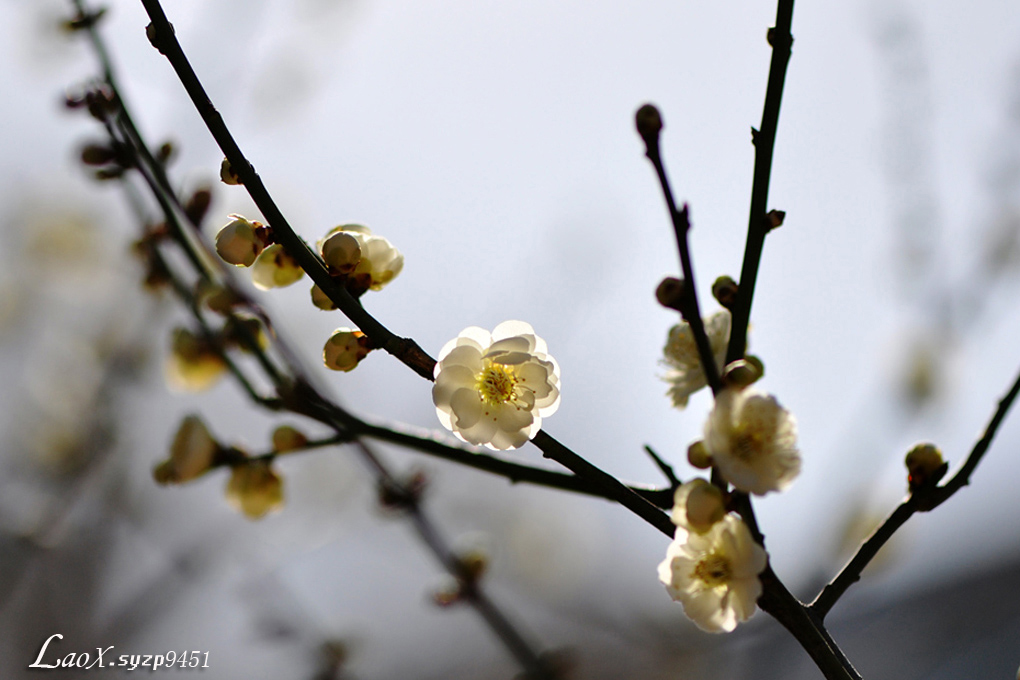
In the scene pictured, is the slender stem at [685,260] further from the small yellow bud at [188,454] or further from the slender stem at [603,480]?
the small yellow bud at [188,454]

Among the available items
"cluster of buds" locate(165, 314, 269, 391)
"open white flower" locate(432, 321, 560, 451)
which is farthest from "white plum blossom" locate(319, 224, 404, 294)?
"cluster of buds" locate(165, 314, 269, 391)

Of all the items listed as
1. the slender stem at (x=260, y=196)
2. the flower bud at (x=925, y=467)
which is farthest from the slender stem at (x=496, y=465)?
the flower bud at (x=925, y=467)

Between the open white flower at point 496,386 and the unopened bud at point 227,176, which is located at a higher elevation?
the unopened bud at point 227,176

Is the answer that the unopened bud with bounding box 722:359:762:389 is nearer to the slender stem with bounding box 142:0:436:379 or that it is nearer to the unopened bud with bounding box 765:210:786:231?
the unopened bud with bounding box 765:210:786:231

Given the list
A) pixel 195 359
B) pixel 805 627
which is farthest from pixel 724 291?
pixel 195 359

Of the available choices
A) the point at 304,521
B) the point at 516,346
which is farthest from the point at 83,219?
the point at 516,346

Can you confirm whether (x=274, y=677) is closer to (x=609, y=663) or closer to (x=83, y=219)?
(x=609, y=663)
